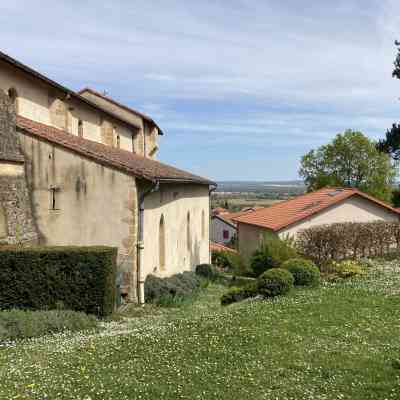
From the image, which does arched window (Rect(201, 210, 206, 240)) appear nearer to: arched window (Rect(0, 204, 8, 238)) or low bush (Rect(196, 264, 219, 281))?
low bush (Rect(196, 264, 219, 281))

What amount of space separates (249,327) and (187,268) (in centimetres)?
1334

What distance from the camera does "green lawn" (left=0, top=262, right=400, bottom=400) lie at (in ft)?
20.4

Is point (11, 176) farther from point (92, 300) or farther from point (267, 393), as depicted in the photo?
point (267, 393)

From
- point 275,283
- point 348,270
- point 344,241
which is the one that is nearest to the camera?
point 275,283

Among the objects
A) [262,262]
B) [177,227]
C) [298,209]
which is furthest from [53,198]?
[298,209]

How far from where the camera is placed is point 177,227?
20453 mm

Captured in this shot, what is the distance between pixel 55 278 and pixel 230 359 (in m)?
6.28

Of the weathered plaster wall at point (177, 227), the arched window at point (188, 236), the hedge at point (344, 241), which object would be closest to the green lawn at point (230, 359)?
the weathered plaster wall at point (177, 227)

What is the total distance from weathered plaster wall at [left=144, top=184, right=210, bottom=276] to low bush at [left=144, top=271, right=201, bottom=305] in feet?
1.37

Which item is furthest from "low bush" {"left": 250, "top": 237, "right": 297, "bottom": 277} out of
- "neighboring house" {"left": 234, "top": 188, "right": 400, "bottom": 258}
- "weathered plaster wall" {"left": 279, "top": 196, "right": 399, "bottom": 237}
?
"weathered plaster wall" {"left": 279, "top": 196, "right": 399, "bottom": 237}

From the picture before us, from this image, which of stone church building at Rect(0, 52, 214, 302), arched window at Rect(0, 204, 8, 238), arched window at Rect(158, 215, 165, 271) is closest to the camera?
arched window at Rect(0, 204, 8, 238)

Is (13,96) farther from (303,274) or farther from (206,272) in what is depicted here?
(206,272)

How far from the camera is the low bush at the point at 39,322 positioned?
398 inches

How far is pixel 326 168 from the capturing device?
161 ft
